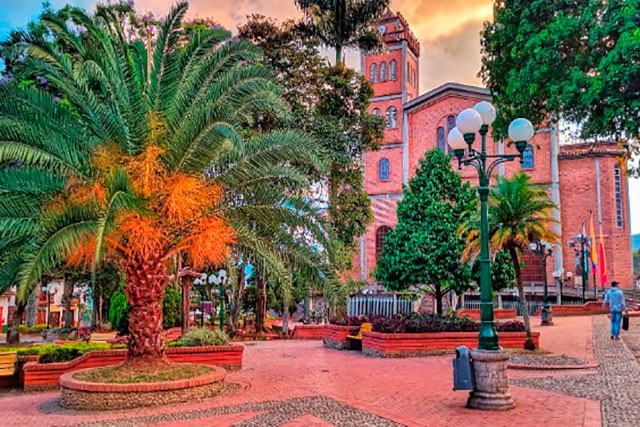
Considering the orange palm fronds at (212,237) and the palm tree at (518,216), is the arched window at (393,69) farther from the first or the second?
the orange palm fronds at (212,237)

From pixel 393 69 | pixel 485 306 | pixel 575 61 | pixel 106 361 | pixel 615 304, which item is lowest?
pixel 106 361

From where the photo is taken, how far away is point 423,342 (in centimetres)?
1566

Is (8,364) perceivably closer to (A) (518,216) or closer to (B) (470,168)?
(A) (518,216)

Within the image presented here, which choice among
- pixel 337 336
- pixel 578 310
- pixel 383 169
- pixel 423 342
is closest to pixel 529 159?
pixel 383 169

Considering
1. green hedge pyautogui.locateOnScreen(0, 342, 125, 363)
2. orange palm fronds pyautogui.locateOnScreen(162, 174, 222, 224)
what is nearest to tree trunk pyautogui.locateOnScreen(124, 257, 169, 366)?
orange palm fronds pyautogui.locateOnScreen(162, 174, 222, 224)

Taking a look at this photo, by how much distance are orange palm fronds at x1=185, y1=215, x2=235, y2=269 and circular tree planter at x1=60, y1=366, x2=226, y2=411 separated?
2.49 meters

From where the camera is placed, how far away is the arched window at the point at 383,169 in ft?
145

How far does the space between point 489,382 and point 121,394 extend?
223 inches

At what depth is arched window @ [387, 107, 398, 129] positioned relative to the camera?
44.2 metres

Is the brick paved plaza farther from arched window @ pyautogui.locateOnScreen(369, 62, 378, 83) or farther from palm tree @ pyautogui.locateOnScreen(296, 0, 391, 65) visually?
arched window @ pyautogui.locateOnScreen(369, 62, 378, 83)

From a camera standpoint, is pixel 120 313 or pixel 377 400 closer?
pixel 377 400

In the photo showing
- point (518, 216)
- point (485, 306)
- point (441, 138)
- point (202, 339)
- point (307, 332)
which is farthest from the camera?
point (441, 138)

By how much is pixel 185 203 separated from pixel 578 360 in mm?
9307

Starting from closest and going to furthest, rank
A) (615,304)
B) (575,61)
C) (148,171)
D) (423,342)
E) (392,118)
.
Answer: (148,171) < (423,342) < (575,61) < (615,304) < (392,118)
